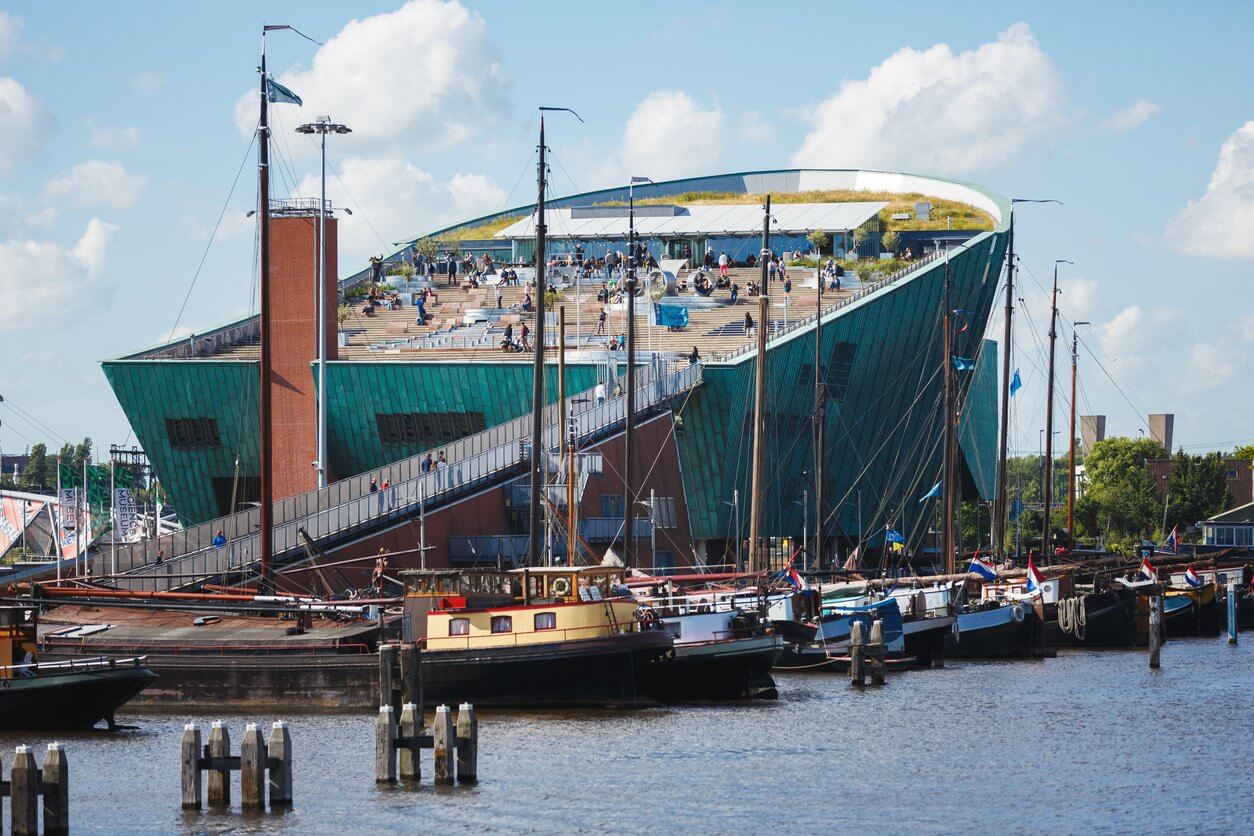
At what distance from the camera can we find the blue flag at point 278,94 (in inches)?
2138

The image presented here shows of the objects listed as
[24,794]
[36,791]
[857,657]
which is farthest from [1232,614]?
[24,794]

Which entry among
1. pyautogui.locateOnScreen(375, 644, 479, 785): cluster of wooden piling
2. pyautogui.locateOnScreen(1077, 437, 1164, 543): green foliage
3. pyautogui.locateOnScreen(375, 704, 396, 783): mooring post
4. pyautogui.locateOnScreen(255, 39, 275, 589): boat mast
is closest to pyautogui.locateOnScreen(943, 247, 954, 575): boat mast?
pyautogui.locateOnScreen(255, 39, 275, 589): boat mast

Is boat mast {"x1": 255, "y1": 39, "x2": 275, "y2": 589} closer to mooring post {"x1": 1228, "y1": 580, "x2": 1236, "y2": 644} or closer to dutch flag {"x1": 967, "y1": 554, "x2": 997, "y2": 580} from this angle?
dutch flag {"x1": 967, "y1": 554, "x2": 997, "y2": 580}

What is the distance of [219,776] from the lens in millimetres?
30500

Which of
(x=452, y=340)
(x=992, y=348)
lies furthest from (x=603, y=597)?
(x=992, y=348)

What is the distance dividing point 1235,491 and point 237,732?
13524cm

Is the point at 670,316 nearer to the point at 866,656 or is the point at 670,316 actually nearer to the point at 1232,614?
the point at 1232,614

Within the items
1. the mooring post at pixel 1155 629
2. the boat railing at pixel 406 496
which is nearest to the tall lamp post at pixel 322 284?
the boat railing at pixel 406 496

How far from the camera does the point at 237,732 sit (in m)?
39.5

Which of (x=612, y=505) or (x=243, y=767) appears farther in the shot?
(x=612, y=505)

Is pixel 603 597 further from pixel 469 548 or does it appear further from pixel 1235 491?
pixel 1235 491

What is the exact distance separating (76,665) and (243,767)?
36.7ft

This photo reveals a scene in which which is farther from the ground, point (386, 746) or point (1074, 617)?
point (386, 746)

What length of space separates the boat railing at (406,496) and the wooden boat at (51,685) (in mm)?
10970
